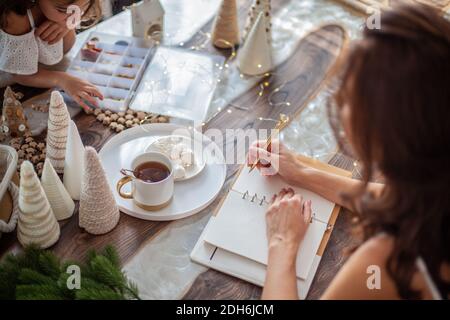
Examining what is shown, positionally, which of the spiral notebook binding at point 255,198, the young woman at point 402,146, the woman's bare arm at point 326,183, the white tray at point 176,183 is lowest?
the white tray at point 176,183

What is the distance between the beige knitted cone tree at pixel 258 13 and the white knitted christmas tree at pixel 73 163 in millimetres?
585

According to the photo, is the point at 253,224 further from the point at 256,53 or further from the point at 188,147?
the point at 256,53

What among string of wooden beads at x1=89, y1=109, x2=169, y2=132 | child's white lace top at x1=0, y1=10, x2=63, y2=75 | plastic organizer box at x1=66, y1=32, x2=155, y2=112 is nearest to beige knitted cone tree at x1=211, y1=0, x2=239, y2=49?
plastic organizer box at x1=66, y1=32, x2=155, y2=112

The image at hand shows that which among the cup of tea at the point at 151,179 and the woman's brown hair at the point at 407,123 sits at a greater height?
the woman's brown hair at the point at 407,123

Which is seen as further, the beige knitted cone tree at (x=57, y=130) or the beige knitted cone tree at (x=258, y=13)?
the beige knitted cone tree at (x=258, y=13)

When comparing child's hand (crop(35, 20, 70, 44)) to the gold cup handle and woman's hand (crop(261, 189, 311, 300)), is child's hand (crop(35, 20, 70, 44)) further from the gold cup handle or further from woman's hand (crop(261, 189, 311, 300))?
woman's hand (crop(261, 189, 311, 300))

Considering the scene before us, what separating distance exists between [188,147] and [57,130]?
268 mm

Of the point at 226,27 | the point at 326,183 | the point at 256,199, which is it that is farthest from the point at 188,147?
the point at 226,27

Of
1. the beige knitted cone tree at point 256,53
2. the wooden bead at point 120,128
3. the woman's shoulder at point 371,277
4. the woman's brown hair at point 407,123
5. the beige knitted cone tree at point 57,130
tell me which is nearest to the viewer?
the woman's brown hair at point 407,123

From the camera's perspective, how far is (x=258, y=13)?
1.27 meters

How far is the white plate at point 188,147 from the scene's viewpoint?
0.98 metres

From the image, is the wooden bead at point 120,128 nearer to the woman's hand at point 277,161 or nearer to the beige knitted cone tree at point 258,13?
the woman's hand at point 277,161

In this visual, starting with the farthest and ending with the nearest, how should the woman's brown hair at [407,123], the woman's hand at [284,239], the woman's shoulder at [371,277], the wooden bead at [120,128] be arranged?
the wooden bead at [120,128], the woman's hand at [284,239], the woman's shoulder at [371,277], the woman's brown hair at [407,123]

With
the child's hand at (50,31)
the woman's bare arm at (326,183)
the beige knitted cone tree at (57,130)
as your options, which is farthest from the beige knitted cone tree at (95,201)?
the child's hand at (50,31)
